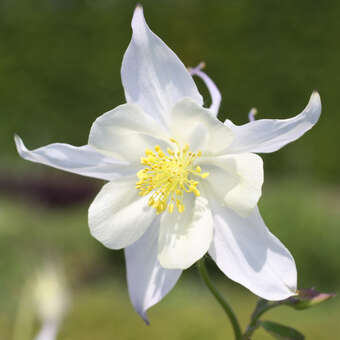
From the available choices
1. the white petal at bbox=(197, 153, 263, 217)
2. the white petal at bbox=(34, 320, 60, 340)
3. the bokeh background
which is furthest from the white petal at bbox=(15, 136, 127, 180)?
the bokeh background

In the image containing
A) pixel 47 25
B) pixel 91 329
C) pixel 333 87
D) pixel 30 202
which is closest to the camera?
pixel 91 329

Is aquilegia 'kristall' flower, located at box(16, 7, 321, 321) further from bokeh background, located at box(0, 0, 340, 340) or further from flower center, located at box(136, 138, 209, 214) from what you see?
bokeh background, located at box(0, 0, 340, 340)

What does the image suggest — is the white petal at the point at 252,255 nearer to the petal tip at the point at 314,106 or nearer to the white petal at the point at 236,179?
the white petal at the point at 236,179

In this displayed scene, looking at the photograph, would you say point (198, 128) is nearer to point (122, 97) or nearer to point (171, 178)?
point (171, 178)

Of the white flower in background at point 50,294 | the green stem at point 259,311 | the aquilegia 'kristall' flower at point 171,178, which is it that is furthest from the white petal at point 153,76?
the white flower in background at point 50,294

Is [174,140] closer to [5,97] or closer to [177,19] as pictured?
[177,19]

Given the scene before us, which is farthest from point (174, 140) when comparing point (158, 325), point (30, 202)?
point (30, 202)

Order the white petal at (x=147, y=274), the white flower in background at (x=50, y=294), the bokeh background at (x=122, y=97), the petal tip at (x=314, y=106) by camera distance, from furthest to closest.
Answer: the bokeh background at (x=122, y=97) < the white flower in background at (x=50, y=294) < the white petal at (x=147, y=274) < the petal tip at (x=314, y=106)
